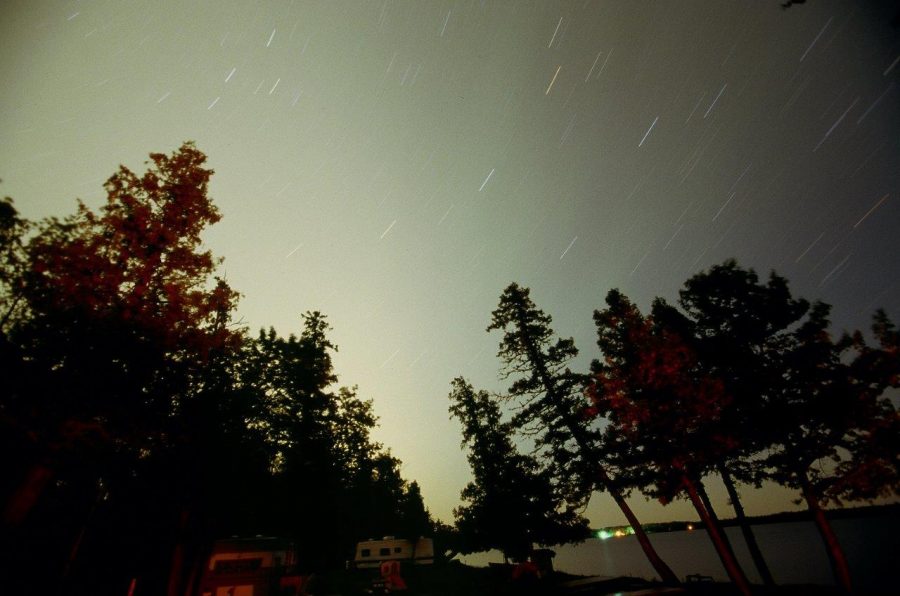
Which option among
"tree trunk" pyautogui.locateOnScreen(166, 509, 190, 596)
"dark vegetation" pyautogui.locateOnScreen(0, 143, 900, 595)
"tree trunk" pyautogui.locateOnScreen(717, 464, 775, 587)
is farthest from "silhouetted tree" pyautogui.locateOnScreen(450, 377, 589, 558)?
"tree trunk" pyautogui.locateOnScreen(166, 509, 190, 596)

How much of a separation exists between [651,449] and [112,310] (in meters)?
19.1

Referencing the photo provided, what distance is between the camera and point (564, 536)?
2823 centimetres

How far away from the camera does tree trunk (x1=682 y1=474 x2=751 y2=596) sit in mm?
14922

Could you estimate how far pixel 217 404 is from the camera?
47.8 feet

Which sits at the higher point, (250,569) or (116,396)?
(116,396)

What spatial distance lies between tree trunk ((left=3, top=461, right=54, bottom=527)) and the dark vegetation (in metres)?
0.03

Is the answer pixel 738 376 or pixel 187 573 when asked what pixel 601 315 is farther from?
pixel 187 573

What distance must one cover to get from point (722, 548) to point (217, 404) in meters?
21.9

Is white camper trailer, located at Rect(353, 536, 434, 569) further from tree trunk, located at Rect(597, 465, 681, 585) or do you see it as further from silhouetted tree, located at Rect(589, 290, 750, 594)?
silhouetted tree, located at Rect(589, 290, 750, 594)

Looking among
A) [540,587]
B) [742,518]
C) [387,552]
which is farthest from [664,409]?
[387,552]

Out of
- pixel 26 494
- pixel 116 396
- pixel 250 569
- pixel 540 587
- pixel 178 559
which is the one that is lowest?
pixel 540 587

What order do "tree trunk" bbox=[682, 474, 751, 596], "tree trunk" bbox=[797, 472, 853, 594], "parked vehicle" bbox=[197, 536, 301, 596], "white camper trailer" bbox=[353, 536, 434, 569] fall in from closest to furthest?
1. "tree trunk" bbox=[797, 472, 853, 594]
2. "tree trunk" bbox=[682, 474, 751, 596]
3. "parked vehicle" bbox=[197, 536, 301, 596]
4. "white camper trailer" bbox=[353, 536, 434, 569]

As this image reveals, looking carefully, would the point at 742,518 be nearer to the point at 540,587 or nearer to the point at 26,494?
the point at 540,587

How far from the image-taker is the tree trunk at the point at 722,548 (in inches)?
587
